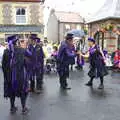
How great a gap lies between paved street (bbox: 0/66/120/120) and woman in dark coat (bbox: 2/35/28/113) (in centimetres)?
49

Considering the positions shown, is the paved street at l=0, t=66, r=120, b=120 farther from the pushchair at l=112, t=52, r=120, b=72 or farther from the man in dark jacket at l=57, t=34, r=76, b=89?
the pushchair at l=112, t=52, r=120, b=72

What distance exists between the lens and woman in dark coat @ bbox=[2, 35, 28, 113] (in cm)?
891

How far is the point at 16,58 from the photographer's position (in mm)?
8938

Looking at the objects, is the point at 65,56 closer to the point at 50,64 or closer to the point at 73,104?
the point at 73,104

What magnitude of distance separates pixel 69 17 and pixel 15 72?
180ft

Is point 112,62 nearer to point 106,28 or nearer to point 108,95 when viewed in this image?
point 106,28

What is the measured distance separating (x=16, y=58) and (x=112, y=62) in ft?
38.4

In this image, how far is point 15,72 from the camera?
8930 mm

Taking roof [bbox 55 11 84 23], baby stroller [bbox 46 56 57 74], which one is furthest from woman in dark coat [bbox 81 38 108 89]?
roof [bbox 55 11 84 23]

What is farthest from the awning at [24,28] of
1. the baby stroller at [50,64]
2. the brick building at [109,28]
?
the baby stroller at [50,64]

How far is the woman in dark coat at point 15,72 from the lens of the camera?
891cm

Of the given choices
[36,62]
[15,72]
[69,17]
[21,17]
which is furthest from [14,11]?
[69,17]

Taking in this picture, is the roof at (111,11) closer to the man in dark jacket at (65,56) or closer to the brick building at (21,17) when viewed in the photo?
the brick building at (21,17)

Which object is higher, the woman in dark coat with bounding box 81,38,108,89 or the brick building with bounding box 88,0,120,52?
the brick building with bounding box 88,0,120,52
